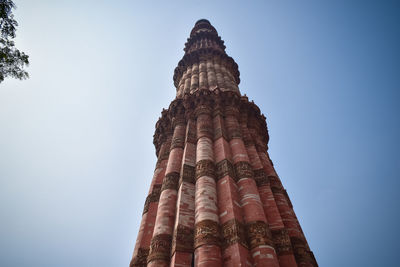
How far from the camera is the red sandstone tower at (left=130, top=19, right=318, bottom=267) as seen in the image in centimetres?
457

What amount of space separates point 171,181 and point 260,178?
96.3 inches

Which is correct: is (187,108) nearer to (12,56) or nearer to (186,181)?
(186,181)

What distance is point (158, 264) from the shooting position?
4727mm

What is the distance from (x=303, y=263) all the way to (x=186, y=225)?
103 inches

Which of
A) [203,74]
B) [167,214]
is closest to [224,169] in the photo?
[167,214]

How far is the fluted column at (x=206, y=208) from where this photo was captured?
4.33m

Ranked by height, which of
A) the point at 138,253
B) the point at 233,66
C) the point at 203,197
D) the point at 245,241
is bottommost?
the point at 245,241

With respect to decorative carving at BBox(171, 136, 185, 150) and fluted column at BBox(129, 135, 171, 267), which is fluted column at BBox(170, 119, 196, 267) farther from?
fluted column at BBox(129, 135, 171, 267)

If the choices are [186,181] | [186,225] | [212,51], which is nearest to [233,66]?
[212,51]

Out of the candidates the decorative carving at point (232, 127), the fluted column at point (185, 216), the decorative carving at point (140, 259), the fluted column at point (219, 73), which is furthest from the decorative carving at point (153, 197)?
the fluted column at point (219, 73)

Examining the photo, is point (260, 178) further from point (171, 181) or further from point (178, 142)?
point (178, 142)

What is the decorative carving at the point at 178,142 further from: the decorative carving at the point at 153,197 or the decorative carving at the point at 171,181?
the decorative carving at the point at 153,197

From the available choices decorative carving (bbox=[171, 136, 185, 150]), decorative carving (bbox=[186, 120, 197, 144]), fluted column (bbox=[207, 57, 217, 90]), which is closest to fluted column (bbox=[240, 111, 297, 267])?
decorative carving (bbox=[186, 120, 197, 144])

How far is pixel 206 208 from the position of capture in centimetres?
516
